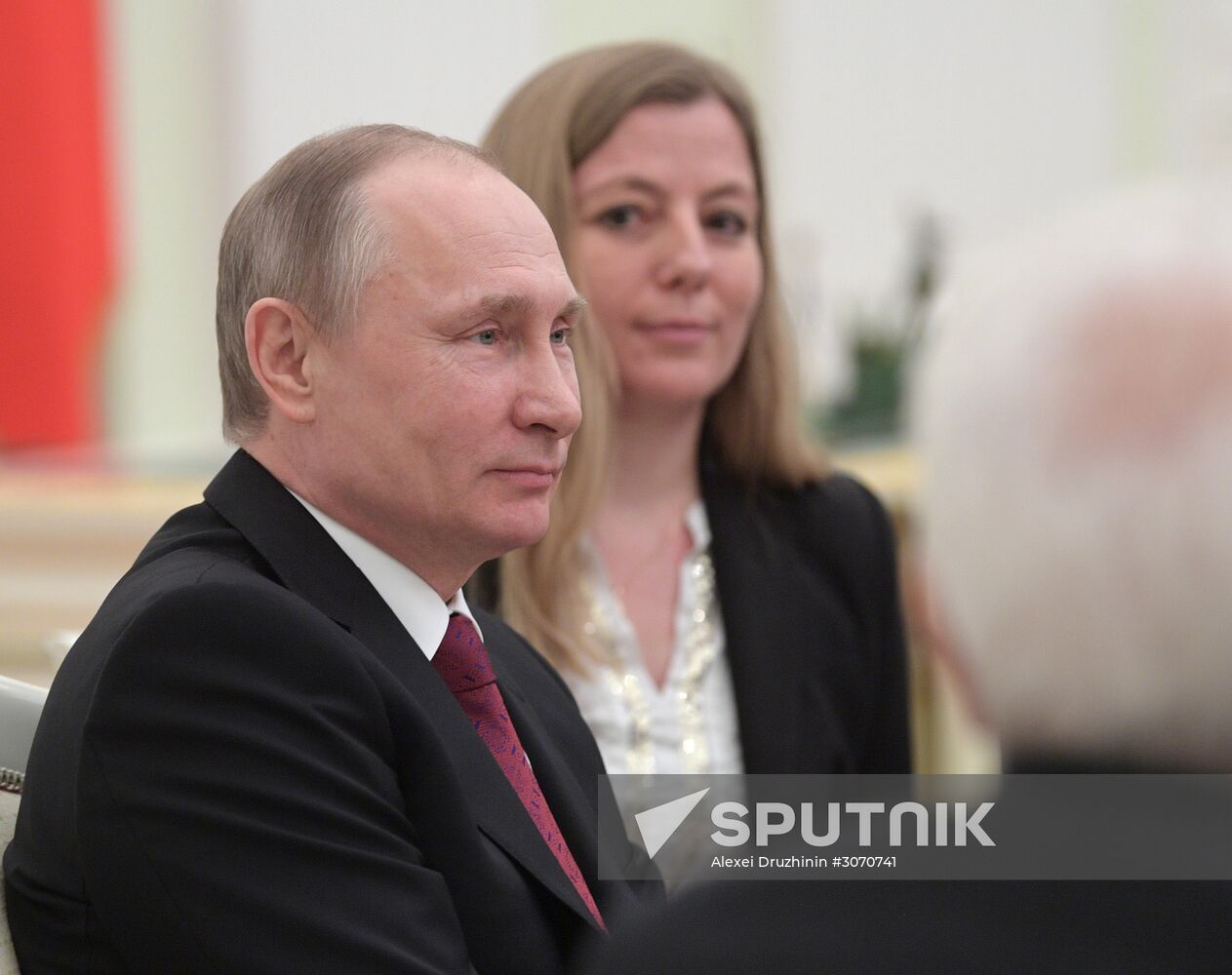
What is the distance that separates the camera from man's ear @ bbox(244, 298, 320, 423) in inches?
61.6

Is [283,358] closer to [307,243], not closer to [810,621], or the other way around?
[307,243]

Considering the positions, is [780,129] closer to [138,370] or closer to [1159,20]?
[1159,20]

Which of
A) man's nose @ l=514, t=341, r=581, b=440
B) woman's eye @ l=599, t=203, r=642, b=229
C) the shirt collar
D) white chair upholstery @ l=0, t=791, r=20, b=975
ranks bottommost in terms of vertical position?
white chair upholstery @ l=0, t=791, r=20, b=975

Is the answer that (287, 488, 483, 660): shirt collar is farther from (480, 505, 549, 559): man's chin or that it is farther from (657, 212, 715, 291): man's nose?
(657, 212, 715, 291): man's nose

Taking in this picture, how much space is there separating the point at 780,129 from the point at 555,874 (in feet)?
17.3

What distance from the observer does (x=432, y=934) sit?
136 centimetres

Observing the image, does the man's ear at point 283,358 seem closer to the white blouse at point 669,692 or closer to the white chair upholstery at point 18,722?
the white chair upholstery at point 18,722

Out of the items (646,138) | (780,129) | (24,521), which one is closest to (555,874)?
(646,138)

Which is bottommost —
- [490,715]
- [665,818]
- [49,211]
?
[665,818]

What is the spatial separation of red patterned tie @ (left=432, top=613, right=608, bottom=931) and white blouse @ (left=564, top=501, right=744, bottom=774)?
78cm

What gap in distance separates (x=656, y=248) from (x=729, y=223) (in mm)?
145

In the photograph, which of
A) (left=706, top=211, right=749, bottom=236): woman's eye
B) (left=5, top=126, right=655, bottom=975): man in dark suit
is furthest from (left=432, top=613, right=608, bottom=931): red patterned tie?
(left=706, top=211, right=749, bottom=236): woman's eye

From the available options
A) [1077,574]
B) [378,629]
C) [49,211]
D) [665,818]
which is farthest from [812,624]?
[49,211]

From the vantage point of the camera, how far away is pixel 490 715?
162 cm
